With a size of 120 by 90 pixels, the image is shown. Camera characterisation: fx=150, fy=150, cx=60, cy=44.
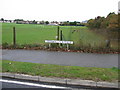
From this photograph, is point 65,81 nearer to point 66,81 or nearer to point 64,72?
point 66,81

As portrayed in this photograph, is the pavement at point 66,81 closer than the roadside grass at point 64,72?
Yes

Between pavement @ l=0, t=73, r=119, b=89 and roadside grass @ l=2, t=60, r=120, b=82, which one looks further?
roadside grass @ l=2, t=60, r=120, b=82

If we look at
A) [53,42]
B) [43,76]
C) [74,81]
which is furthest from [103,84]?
[53,42]

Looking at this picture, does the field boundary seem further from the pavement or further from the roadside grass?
the roadside grass

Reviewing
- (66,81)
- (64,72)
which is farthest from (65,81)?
(64,72)

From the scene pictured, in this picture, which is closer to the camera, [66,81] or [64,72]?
[66,81]

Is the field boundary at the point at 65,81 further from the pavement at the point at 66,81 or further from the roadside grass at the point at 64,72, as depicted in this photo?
the roadside grass at the point at 64,72

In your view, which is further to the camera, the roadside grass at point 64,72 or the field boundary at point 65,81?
the roadside grass at point 64,72

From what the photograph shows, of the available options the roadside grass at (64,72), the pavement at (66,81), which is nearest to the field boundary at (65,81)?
the pavement at (66,81)

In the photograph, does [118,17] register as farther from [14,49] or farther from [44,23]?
[44,23]

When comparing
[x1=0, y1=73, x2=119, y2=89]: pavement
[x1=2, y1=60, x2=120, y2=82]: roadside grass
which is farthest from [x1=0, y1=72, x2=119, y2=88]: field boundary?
[x1=2, y1=60, x2=120, y2=82]: roadside grass

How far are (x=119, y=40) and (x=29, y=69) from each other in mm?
5729

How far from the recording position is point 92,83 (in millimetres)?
4008

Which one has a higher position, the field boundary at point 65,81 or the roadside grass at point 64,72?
the roadside grass at point 64,72
